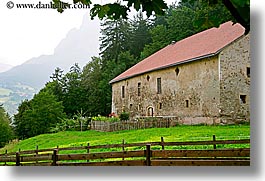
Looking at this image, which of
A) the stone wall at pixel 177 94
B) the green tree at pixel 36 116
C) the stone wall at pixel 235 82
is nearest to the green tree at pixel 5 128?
the green tree at pixel 36 116

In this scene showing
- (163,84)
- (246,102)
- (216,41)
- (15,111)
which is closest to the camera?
(246,102)

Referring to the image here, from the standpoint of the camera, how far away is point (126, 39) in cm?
260

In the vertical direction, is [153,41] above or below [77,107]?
above

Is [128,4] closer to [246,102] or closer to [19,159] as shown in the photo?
[246,102]

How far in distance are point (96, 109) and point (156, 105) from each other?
18.6 inches

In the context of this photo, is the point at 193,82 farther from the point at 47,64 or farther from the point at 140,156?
the point at 47,64

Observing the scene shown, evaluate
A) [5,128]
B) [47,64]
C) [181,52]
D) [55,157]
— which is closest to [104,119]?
[55,157]

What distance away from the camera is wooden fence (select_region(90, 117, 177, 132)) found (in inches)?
99.5

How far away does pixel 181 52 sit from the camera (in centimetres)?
273

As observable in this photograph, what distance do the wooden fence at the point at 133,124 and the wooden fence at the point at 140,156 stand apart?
0.41 feet

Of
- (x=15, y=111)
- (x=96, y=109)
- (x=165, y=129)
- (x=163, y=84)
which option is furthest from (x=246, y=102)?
(x=15, y=111)

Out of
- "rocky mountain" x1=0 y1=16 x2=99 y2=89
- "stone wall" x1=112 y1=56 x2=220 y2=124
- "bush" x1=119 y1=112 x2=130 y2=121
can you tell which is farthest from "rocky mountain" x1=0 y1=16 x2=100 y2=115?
"bush" x1=119 y1=112 x2=130 y2=121

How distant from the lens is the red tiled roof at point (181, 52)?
8.52 feet

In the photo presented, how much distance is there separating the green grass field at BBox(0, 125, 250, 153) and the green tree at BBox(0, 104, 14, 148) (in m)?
0.07
